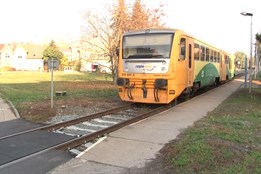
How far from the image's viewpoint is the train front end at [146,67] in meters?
12.8

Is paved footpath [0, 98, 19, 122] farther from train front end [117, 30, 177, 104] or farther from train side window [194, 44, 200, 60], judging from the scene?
train side window [194, 44, 200, 60]

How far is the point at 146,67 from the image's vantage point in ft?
42.8

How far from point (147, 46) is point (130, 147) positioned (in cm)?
644

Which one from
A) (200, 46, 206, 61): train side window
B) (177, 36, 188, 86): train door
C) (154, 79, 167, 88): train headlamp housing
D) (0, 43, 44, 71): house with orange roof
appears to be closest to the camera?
(154, 79, 167, 88): train headlamp housing

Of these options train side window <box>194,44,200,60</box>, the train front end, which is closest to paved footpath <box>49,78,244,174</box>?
the train front end

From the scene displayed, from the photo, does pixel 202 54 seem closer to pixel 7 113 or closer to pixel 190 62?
pixel 190 62

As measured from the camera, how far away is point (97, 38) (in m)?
28.6

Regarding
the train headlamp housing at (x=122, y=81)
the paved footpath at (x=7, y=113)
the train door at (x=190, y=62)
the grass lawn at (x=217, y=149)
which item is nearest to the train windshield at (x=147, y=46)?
the train headlamp housing at (x=122, y=81)

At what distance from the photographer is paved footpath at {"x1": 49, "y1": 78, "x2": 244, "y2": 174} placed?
616cm

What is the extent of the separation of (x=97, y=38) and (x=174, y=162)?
23362mm

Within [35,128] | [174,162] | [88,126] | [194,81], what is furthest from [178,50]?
[174,162]

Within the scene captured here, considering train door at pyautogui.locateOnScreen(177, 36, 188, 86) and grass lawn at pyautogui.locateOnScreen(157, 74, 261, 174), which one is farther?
train door at pyautogui.locateOnScreen(177, 36, 188, 86)

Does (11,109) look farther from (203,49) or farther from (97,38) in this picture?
(97,38)

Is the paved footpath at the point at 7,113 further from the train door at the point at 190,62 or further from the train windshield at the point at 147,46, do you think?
the train door at the point at 190,62
